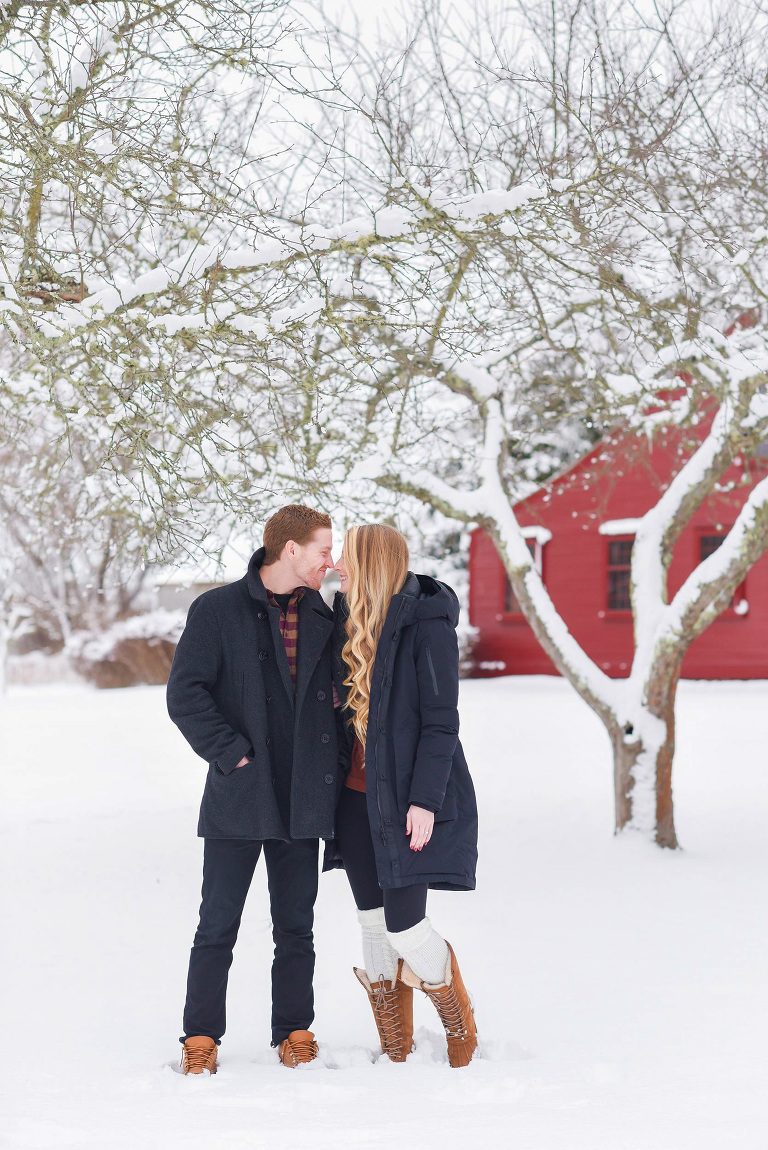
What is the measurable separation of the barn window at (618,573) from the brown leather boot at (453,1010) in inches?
789

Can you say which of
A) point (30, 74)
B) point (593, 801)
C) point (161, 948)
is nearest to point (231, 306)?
point (30, 74)

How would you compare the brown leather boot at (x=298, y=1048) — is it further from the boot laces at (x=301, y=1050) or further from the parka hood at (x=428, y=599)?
the parka hood at (x=428, y=599)

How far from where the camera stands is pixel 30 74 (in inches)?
180

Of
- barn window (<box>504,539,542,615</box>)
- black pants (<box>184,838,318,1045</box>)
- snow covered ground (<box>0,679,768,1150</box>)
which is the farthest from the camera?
barn window (<box>504,539,542,615</box>)

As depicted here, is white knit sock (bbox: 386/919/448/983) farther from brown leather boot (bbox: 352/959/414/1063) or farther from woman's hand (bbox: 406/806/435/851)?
woman's hand (bbox: 406/806/435/851)

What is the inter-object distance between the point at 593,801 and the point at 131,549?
636 centimetres

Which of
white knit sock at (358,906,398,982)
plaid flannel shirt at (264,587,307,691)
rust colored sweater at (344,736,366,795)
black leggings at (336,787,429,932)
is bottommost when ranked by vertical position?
white knit sock at (358,906,398,982)

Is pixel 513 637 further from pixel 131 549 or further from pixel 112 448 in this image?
pixel 112 448

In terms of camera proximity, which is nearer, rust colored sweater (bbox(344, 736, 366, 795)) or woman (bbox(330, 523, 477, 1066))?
woman (bbox(330, 523, 477, 1066))

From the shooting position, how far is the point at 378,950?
145 inches

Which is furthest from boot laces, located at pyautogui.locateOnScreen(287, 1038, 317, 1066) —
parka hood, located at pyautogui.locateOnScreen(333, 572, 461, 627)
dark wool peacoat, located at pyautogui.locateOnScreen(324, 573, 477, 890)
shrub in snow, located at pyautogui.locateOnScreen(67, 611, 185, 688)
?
shrub in snow, located at pyautogui.locateOnScreen(67, 611, 185, 688)

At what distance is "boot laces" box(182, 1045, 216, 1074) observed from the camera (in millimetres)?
3516

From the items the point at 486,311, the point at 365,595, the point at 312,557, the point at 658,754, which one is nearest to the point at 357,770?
the point at 365,595

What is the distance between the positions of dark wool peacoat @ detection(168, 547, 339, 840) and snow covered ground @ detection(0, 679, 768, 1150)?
84cm
